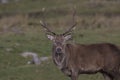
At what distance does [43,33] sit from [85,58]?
44.9 feet

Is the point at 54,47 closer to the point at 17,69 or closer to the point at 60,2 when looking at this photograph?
the point at 17,69

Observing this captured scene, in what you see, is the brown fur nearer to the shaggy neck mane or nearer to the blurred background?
the shaggy neck mane

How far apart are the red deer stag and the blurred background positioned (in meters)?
2.10

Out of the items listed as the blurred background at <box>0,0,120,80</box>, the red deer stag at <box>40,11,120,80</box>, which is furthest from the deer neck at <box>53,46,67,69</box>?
the blurred background at <box>0,0,120,80</box>

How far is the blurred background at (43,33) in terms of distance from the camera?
17375 mm

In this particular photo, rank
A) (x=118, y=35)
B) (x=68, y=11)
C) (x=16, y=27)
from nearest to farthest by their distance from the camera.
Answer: (x=118, y=35) < (x=16, y=27) < (x=68, y=11)

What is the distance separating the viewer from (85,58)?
1440 cm

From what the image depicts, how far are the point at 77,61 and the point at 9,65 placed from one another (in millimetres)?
5719

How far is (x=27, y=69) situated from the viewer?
17.7 meters

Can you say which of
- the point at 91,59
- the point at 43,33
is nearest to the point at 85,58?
the point at 91,59

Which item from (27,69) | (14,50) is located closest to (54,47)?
(27,69)

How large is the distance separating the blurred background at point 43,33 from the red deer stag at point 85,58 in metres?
2.10

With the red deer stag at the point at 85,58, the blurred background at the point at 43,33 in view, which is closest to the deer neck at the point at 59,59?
the red deer stag at the point at 85,58

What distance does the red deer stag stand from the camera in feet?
46.4
